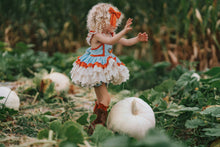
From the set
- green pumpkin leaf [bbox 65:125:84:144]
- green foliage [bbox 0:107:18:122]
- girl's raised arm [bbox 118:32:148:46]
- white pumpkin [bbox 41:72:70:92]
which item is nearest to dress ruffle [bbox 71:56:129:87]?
girl's raised arm [bbox 118:32:148:46]

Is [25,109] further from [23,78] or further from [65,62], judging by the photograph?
[65,62]

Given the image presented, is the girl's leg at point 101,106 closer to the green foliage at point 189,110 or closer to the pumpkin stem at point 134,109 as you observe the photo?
the pumpkin stem at point 134,109

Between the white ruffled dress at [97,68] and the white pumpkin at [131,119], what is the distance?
16 cm

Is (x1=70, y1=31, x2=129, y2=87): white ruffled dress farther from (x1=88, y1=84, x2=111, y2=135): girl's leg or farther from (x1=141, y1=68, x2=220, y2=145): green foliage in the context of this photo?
(x1=141, y1=68, x2=220, y2=145): green foliage

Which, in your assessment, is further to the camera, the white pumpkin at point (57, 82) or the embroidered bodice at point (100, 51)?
the white pumpkin at point (57, 82)

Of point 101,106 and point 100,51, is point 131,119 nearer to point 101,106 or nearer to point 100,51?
point 101,106

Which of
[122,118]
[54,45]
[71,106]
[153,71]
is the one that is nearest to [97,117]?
[122,118]

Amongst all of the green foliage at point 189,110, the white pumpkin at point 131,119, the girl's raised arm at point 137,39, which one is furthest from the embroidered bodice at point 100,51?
the green foliage at point 189,110

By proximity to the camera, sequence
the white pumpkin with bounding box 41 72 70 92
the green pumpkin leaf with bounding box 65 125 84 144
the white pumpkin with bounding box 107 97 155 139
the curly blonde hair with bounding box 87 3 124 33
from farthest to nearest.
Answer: the white pumpkin with bounding box 41 72 70 92, the curly blonde hair with bounding box 87 3 124 33, the white pumpkin with bounding box 107 97 155 139, the green pumpkin leaf with bounding box 65 125 84 144

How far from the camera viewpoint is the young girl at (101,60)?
1385 mm

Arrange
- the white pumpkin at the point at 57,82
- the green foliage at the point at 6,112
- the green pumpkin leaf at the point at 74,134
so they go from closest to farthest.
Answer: the green pumpkin leaf at the point at 74,134 → the green foliage at the point at 6,112 → the white pumpkin at the point at 57,82

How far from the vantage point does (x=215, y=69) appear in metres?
2.25

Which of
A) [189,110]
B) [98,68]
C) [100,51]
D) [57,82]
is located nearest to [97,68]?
[98,68]

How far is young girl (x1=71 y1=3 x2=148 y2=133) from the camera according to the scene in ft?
4.54
